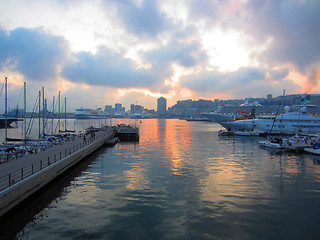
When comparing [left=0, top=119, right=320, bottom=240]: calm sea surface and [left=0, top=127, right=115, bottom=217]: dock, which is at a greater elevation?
[left=0, top=127, right=115, bottom=217]: dock

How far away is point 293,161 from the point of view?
3192 centimetres

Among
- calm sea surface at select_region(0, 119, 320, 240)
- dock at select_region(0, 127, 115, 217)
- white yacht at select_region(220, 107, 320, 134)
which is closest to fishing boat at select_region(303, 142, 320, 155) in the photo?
calm sea surface at select_region(0, 119, 320, 240)

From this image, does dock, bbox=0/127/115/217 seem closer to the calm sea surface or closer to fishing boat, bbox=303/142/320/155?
the calm sea surface

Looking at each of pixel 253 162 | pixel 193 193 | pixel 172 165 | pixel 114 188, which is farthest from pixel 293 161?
pixel 114 188

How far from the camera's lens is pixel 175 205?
50.9 ft

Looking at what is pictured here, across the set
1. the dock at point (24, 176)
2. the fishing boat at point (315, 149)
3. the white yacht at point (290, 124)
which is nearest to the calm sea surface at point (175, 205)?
the dock at point (24, 176)

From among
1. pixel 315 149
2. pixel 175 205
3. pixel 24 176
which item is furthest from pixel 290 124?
pixel 24 176

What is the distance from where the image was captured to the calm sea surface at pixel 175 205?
12.1m

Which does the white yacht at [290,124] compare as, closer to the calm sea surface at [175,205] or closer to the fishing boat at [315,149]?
→ the fishing boat at [315,149]

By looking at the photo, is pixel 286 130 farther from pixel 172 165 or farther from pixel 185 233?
pixel 185 233

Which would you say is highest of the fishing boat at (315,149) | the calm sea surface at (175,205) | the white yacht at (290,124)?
the white yacht at (290,124)

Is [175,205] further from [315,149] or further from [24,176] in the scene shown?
[315,149]

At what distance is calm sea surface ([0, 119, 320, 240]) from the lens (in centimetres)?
1208

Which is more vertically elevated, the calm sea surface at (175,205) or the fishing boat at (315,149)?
the fishing boat at (315,149)
